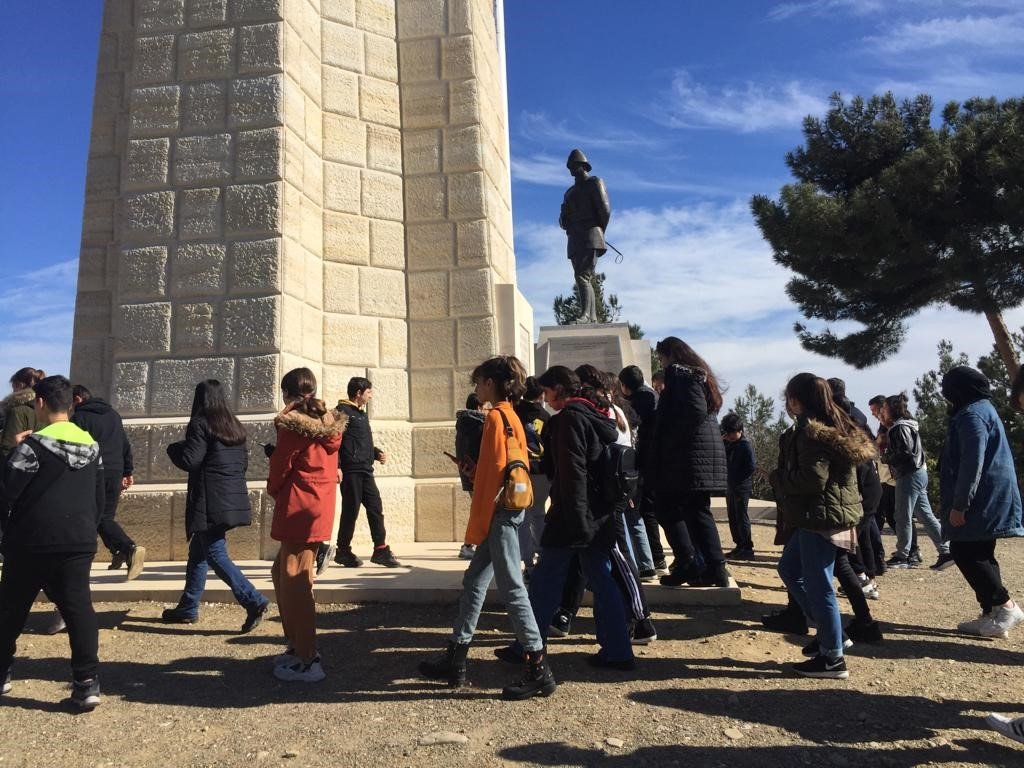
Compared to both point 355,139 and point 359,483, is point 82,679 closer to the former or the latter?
point 359,483

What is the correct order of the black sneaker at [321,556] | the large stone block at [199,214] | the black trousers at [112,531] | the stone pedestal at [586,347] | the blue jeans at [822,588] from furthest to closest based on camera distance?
the stone pedestal at [586,347], the large stone block at [199,214], the black trousers at [112,531], the black sneaker at [321,556], the blue jeans at [822,588]

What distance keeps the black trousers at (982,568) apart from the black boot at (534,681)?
8.42 feet

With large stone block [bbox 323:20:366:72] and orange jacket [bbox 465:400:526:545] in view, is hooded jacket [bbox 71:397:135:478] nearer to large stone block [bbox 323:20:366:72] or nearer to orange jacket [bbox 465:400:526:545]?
orange jacket [bbox 465:400:526:545]

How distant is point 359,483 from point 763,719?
3823mm

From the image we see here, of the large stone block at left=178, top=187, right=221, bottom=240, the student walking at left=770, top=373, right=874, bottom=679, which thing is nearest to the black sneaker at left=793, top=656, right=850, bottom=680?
the student walking at left=770, top=373, right=874, bottom=679

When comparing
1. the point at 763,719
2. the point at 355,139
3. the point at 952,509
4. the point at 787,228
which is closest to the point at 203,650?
the point at 763,719

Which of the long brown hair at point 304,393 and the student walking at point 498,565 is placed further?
the long brown hair at point 304,393

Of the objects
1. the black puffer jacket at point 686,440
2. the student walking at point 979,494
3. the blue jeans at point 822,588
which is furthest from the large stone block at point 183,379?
the student walking at point 979,494

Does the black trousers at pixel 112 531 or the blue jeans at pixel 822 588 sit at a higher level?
the black trousers at pixel 112 531

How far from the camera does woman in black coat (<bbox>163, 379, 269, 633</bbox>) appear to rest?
14.8 feet

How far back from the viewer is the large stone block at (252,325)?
682 centimetres

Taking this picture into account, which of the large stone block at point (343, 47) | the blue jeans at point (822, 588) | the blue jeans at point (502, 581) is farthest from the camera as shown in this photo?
the large stone block at point (343, 47)

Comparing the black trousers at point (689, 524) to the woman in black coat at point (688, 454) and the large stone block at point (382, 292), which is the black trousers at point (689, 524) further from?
the large stone block at point (382, 292)

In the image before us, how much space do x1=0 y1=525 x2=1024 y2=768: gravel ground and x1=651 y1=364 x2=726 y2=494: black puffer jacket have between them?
85 centimetres
